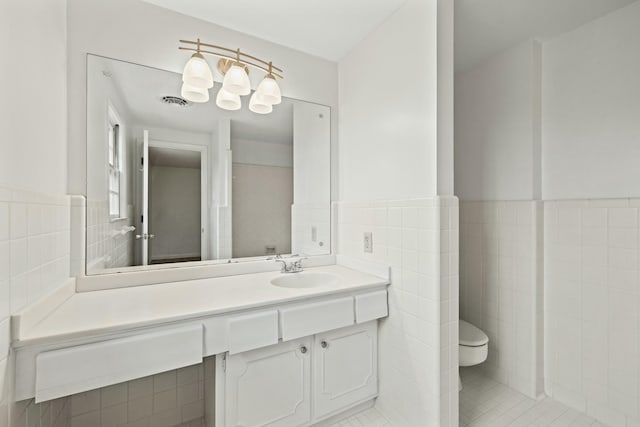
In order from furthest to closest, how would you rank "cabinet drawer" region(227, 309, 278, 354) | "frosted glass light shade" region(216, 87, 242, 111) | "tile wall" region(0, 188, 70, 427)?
"frosted glass light shade" region(216, 87, 242, 111), "cabinet drawer" region(227, 309, 278, 354), "tile wall" region(0, 188, 70, 427)


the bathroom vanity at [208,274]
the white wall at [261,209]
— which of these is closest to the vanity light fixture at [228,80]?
the bathroom vanity at [208,274]

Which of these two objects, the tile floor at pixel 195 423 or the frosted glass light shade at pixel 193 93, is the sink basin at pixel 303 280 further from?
the frosted glass light shade at pixel 193 93

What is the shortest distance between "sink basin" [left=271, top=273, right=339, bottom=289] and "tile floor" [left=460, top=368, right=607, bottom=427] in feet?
3.68

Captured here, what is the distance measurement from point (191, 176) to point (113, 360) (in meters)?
1.01

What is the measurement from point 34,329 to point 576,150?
2800 mm

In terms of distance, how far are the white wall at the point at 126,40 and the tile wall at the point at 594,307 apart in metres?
2.10

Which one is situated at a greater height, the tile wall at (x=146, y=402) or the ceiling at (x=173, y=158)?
the ceiling at (x=173, y=158)

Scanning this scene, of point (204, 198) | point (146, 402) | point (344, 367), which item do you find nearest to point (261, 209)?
point (204, 198)

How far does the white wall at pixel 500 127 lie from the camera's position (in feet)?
6.08

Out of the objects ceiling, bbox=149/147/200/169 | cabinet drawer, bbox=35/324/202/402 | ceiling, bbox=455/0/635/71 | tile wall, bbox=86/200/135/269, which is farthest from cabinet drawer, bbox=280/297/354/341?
ceiling, bbox=455/0/635/71

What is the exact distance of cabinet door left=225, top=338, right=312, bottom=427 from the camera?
1237 mm

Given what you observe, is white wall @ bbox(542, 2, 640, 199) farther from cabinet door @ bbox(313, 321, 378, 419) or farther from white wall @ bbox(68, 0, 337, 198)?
white wall @ bbox(68, 0, 337, 198)

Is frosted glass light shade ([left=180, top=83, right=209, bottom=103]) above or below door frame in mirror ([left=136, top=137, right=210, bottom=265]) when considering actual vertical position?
above

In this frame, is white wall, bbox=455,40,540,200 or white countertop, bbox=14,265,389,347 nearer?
white countertop, bbox=14,265,389,347
